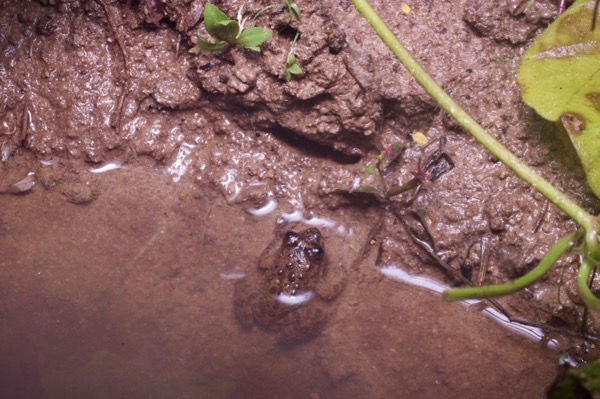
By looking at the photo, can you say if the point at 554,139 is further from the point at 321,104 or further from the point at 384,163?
the point at 321,104

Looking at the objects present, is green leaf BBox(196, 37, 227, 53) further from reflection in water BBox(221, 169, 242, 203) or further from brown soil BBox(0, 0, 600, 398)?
reflection in water BBox(221, 169, 242, 203)

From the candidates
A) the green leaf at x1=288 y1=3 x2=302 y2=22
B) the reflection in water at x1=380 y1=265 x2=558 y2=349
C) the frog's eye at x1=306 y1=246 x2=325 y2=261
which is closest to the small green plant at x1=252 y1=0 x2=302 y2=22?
the green leaf at x1=288 y1=3 x2=302 y2=22

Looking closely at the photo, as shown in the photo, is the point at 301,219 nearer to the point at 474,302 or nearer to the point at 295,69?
the point at 295,69

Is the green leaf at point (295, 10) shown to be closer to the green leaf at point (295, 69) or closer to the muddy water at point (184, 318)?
the green leaf at point (295, 69)

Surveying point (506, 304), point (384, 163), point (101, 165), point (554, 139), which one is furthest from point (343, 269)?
point (101, 165)

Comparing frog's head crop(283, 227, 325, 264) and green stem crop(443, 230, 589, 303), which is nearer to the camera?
green stem crop(443, 230, 589, 303)

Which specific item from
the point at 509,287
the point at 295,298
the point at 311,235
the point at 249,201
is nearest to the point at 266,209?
the point at 249,201

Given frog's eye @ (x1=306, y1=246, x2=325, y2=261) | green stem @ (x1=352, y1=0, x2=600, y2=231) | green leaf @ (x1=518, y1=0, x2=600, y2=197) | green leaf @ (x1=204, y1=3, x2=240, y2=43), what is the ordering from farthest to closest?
frog's eye @ (x1=306, y1=246, x2=325, y2=261) → green leaf @ (x1=204, y1=3, x2=240, y2=43) → green leaf @ (x1=518, y1=0, x2=600, y2=197) → green stem @ (x1=352, y1=0, x2=600, y2=231)
